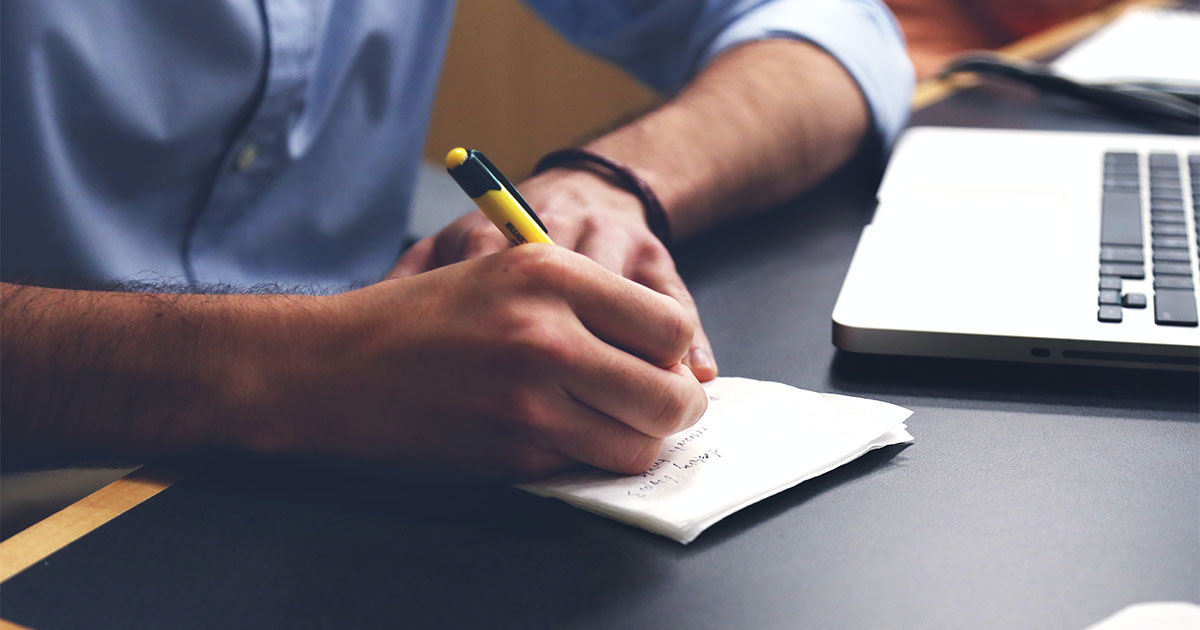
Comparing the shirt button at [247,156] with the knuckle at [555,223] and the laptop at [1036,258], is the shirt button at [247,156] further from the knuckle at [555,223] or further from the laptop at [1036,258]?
the laptop at [1036,258]

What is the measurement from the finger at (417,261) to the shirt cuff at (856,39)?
0.36m

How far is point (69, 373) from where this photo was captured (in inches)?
16.5

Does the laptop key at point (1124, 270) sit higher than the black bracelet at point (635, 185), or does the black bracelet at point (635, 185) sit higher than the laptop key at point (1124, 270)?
the black bracelet at point (635, 185)

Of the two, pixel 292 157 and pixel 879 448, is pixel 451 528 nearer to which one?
pixel 879 448

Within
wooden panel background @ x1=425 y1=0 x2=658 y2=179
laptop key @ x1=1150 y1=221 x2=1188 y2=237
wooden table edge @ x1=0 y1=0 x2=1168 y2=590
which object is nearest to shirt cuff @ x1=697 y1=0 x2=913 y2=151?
laptop key @ x1=1150 y1=221 x2=1188 y2=237

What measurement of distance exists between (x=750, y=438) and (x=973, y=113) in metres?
0.58

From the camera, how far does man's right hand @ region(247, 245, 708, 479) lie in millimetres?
376

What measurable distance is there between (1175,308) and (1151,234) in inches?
4.0

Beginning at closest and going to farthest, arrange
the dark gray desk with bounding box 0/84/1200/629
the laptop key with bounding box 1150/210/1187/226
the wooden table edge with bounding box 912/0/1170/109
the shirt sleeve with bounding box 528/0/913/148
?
1. the dark gray desk with bounding box 0/84/1200/629
2. the laptop key with bounding box 1150/210/1187/226
3. the shirt sleeve with bounding box 528/0/913/148
4. the wooden table edge with bounding box 912/0/1170/109

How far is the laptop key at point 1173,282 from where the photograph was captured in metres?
0.48

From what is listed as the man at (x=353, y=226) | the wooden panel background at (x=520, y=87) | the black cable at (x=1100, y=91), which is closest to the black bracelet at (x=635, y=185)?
the man at (x=353, y=226)

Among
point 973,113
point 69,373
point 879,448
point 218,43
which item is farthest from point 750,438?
point 973,113

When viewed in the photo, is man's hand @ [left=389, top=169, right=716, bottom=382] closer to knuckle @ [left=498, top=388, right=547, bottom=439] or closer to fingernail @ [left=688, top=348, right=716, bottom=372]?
fingernail @ [left=688, top=348, right=716, bottom=372]

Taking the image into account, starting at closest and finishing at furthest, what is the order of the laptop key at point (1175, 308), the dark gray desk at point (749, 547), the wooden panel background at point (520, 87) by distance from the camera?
the dark gray desk at point (749, 547)
the laptop key at point (1175, 308)
the wooden panel background at point (520, 87)
